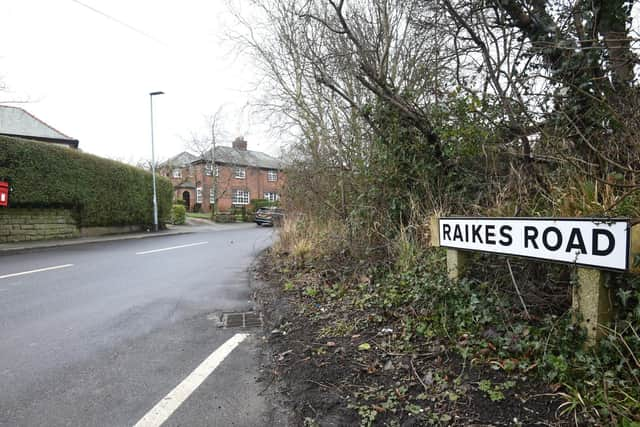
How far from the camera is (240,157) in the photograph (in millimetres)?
43062

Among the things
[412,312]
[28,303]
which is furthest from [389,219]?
[28,303]

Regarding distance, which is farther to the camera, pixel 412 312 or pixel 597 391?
pixel 412 312

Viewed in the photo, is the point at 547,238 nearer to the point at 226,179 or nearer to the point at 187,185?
the point at 226,179

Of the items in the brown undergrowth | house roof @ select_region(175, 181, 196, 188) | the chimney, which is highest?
the chimney

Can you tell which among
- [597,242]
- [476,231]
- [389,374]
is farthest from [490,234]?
[389,374]

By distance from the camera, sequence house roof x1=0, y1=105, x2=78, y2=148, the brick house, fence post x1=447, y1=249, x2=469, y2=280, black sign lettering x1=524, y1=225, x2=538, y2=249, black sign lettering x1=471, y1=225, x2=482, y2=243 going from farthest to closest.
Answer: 1. the brick house
2. house roof x1=0, y1=105, x2=78, y2=148
3. fence post x1=447, y1=249, x2=469, y2=280
4. black sign lettering x1=471, y1=225, x2=482, y2=243
5. black sign lettering x1=524, y1=225, x2=538, y2=249

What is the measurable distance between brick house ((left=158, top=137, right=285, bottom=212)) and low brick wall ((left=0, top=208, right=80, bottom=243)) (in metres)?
23.1

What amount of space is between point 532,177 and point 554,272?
1120 mm

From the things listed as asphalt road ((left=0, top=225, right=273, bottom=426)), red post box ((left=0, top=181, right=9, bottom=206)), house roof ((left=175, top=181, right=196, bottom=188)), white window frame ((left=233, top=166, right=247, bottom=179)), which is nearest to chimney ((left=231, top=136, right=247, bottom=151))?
white window frame ((left=233, top=166, right=247, bottom=179))

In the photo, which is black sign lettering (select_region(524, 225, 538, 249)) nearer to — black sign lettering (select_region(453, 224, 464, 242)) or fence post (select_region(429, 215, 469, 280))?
black sign lettering (select_region(453, 224, 464, 242))

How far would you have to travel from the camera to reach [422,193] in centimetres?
491

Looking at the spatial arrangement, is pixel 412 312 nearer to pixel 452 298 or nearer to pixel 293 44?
pixel 452 298

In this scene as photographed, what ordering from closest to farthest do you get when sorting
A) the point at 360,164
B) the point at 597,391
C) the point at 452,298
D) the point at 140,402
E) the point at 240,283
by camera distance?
the point at 597,391
the point at 140,402
the point at 452,298
the point at 360,164
the point at 240,283

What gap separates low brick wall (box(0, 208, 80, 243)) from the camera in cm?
1262
